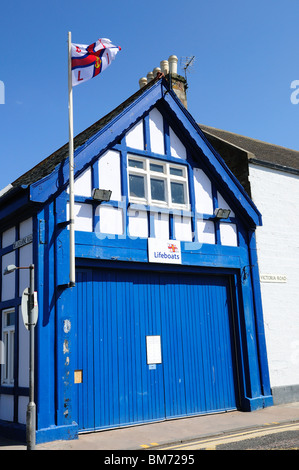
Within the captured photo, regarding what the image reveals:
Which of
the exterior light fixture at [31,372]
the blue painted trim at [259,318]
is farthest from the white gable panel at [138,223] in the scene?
the exterior light fixture at [31,372]

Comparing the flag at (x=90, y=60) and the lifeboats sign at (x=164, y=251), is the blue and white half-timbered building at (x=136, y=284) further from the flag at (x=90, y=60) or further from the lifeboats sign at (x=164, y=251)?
the flag at (x=90, y=60)

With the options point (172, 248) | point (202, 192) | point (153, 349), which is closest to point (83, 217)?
point (172, 248)

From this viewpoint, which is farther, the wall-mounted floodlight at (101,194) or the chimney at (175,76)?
the chimney at (175,76)

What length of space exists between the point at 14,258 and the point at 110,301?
237cm

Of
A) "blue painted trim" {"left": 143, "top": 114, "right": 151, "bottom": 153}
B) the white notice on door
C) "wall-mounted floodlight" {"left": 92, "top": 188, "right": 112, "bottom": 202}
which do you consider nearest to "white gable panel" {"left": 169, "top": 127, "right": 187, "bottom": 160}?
"blue painted trim" {"left": 143, "top": 114, "right": 151, "bottom": 153}

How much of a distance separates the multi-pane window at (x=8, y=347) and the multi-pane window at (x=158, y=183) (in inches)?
155

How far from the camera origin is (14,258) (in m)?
10.8

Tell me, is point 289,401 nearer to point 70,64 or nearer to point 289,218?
point 289,218

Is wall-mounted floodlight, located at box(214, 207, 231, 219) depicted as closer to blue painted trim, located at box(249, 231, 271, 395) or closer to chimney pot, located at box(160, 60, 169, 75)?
blue painted trim, located at box(249, 231, 271, 395)

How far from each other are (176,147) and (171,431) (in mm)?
6924

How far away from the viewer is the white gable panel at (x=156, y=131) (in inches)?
481

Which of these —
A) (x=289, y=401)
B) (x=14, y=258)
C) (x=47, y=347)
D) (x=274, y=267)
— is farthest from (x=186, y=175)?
(x=289, y=401)

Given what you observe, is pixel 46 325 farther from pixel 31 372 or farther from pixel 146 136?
pixel 146 136

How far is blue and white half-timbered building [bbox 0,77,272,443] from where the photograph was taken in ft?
32.0
